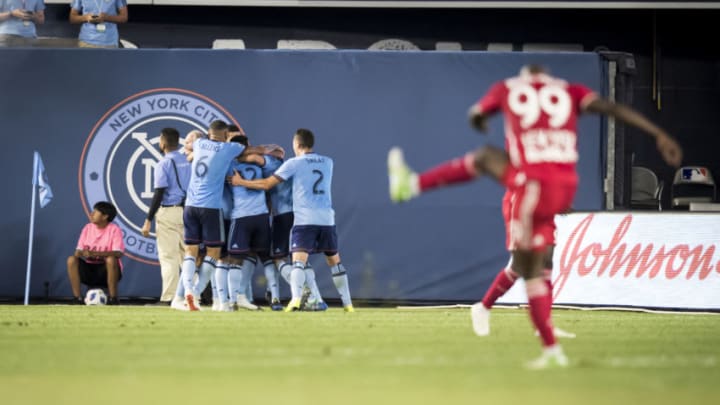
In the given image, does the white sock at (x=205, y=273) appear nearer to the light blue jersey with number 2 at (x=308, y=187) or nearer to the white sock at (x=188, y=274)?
the white sock at (x=188, y=274)

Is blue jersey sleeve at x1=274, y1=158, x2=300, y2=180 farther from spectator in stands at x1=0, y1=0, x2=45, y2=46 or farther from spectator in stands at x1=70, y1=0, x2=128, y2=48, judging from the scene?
spectator in stands at x1=0, y1=0, x2=45, y2=46

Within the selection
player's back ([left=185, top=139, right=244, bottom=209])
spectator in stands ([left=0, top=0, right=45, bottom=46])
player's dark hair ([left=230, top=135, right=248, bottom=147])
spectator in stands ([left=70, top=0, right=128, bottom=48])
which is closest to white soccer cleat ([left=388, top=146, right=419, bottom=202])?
player's back ([left=185, top=139, right=244, bottom=209])

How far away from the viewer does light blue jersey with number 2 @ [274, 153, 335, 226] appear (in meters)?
15.9

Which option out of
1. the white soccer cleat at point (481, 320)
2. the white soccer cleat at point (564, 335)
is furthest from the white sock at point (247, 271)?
the white soccer cleat at point (564, 335)

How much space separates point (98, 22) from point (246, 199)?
16.6ft

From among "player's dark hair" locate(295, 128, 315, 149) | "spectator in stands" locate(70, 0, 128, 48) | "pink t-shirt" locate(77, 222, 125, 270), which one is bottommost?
"pink t-shirt" locate(77, 222, 125, 270)

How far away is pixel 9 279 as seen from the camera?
18.5 meters

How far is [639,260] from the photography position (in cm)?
1705

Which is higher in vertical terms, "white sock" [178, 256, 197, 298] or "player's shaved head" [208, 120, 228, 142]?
"player's shaved head" [208, 120, 228, 142]

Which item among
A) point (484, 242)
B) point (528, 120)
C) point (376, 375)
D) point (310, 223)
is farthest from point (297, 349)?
point (484, 242)

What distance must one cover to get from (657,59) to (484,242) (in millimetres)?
6125

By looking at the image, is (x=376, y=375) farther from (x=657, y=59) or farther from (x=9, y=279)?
(x=657, y=59)

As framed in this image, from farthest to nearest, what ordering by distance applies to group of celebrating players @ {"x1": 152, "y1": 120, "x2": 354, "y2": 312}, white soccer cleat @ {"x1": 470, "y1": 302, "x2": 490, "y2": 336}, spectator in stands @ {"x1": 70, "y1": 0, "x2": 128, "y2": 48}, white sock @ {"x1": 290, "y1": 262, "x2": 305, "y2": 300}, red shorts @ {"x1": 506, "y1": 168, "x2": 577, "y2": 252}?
1. spectator in stands @ {"x1": 70, "y1": 0, "x2": 128, "y2": 48}
2. group of celebrating players @ {"x1": 152, "y1": 120, "x2": 354, "y2": 312}
3. white sock @ {"x1": 290, "y1": 262, "x2": 305, "y2": 300}
4. white soccer cleat @ {"x1": 470, "y1": 302, "x2": 490, "y2": 336}
5. red shorts @ {"x1": 506, "y1": 168, "x2": 577, "y2": 252}

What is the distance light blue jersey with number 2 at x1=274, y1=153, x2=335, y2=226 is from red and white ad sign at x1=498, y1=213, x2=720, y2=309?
3562mm
